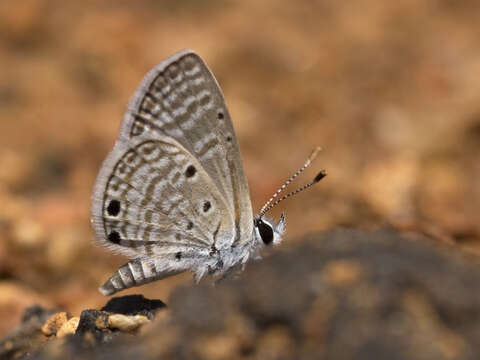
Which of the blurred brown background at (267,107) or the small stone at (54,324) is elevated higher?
the blurred brown background at (267,107)

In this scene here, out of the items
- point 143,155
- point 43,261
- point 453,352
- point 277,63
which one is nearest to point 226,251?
point 143,155

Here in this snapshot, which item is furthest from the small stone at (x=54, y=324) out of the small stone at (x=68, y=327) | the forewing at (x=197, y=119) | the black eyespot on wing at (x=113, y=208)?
the forewing at (x=197, y=119)

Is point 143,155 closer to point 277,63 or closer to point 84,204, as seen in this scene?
point 84,204

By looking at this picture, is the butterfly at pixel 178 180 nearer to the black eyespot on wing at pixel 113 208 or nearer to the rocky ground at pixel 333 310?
the black eyespot on wing at pixel 113 208

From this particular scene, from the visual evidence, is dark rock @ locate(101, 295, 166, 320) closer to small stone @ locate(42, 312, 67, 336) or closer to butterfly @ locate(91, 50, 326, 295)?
small stone @ locate(42, 312, 67, 336)

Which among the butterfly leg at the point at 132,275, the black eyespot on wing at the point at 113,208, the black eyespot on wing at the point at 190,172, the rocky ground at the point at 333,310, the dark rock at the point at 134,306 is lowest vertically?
the rocky ground at the point at 333,310

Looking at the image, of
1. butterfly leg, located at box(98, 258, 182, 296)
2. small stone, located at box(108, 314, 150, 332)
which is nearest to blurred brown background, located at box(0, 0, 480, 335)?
butterfly leg, located at box(98, 258, 182, 296)
